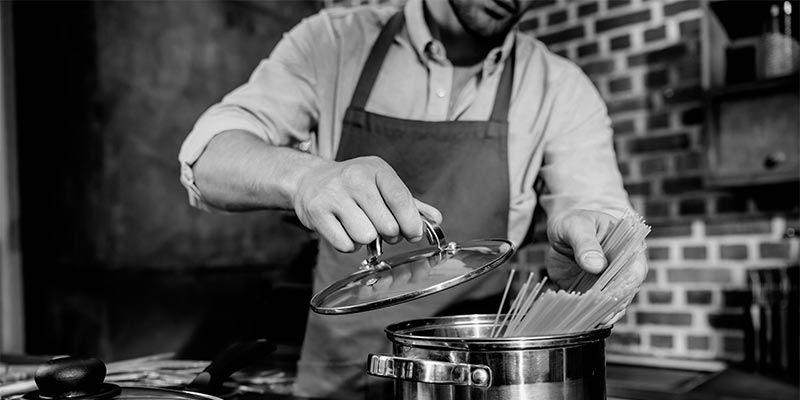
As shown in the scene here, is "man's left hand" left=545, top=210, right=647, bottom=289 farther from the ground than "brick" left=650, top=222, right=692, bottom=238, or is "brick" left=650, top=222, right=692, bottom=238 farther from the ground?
"man's left hand" left=545, top=210, right=647, bottom=289

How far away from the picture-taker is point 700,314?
223 centimetres

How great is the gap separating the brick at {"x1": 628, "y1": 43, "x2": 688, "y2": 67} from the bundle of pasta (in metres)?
1.49

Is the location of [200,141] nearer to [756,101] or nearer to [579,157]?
[579,157]

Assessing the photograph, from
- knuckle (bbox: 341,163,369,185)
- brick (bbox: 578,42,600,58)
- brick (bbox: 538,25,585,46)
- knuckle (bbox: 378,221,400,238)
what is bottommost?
knuckle (bbox: 378,221,400,238)

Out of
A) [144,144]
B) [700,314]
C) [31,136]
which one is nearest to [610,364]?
[700,314]

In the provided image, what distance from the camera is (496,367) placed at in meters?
0.70

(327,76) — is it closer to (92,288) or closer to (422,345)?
(422,345)

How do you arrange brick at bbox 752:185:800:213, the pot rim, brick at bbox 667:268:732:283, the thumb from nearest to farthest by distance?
the pot rim → the thumb → brick at bbox 752:185:800:213 → brick at bbox 667:268:732:283

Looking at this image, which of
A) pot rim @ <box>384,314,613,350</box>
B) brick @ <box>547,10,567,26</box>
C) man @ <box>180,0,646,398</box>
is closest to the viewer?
pot rim @ <box>384,314,613,350</box>

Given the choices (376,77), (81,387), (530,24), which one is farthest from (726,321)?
(81,387)

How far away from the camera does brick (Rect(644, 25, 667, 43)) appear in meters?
2.31

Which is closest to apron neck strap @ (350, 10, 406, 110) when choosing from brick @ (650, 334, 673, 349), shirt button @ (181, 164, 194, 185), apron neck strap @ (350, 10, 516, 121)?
apron neck strap @ (350, 10, 516, 121)

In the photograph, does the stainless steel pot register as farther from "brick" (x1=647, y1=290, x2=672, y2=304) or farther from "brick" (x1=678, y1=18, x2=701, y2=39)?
"brick" (x1=678, y1=18, x2=701, y2=39)

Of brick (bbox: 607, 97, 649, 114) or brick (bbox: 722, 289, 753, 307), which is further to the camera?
brick (bbox: 607, 97, 649, 114)
